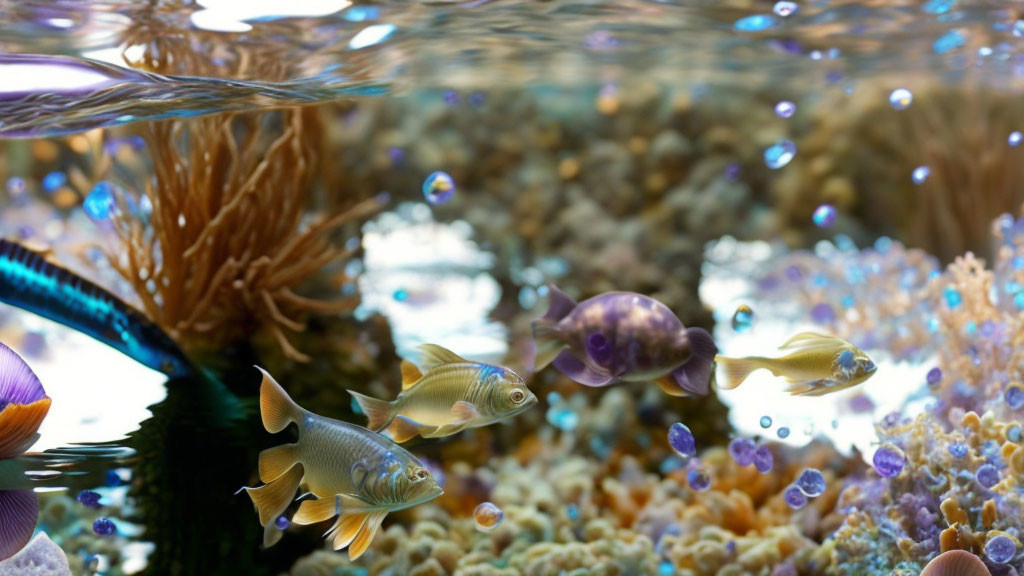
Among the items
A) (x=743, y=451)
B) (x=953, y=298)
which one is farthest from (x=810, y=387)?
(x=953, y=298)

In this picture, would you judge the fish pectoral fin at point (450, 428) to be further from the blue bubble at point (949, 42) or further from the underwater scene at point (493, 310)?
the blue bubble at point (949, 42)

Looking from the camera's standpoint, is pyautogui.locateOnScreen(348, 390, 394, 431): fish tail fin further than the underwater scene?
No

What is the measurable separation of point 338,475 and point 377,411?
24cm

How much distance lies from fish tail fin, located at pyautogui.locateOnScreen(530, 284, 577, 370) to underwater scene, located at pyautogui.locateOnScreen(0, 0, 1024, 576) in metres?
0.01

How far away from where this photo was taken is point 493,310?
5.07 meters

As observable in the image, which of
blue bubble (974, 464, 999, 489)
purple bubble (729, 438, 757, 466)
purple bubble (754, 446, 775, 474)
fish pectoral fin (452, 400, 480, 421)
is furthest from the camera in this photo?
purple bubble (729, 438, 757, 466)

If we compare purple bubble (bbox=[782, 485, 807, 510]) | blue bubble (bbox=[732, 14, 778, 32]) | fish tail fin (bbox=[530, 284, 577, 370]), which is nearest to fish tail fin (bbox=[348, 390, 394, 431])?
fish tail fin (bbox=[530, 284, 577, 370])

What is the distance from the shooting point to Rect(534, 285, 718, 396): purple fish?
2061mm

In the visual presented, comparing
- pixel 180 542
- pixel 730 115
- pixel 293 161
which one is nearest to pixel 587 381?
pixel 180 542

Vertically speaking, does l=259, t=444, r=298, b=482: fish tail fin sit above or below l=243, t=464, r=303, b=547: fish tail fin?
above

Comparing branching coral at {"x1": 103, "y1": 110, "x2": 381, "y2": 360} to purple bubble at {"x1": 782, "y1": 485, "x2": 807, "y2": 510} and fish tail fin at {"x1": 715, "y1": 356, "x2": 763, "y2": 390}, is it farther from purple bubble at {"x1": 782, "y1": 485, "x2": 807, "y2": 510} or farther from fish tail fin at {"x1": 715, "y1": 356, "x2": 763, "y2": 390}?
purple bubble at {"x1": 782, "y1": 485, "x2": 807, "y2": 510}

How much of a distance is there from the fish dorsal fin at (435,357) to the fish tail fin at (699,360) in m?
0.62

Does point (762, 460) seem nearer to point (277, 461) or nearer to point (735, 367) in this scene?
point (735, 367)

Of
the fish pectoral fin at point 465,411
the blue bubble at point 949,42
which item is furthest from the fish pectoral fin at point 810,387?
the blue bubble at point 949,42
